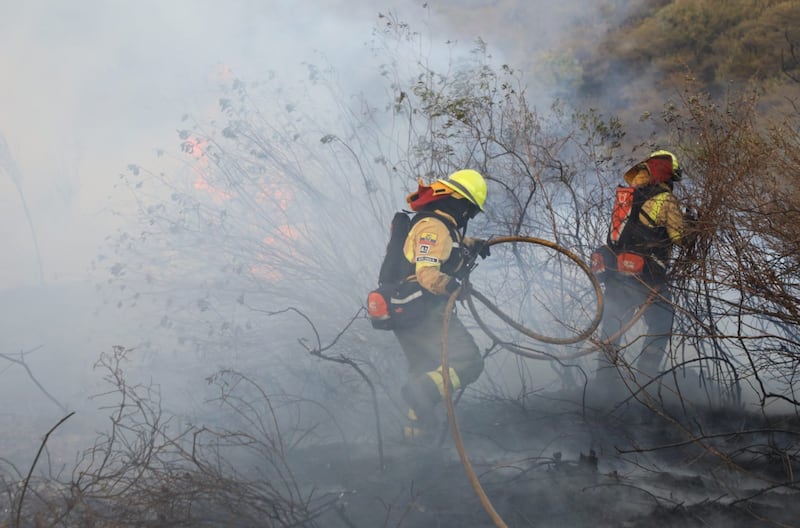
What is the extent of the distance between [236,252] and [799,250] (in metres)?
5.54

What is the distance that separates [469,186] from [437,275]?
668mm

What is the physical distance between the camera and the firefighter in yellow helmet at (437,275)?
4.14 m

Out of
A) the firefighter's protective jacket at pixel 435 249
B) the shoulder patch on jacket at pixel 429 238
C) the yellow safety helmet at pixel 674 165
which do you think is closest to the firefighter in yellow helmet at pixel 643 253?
the yellow safety helmet at pixel 674 165

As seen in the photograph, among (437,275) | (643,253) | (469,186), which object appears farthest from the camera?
(643,253)

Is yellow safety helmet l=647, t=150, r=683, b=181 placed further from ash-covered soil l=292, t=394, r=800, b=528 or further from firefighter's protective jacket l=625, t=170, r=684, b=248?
ash-covered soil l=292, t=394, r=800, b=528

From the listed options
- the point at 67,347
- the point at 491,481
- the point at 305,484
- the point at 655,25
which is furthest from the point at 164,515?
the point at 655,25

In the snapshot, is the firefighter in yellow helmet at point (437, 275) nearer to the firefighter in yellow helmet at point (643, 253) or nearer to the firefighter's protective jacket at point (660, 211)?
the firefighter in yellow helmet at point (643, 253)

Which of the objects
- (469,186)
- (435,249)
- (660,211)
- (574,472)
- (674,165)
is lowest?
(574,472)

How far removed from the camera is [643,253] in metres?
4.74

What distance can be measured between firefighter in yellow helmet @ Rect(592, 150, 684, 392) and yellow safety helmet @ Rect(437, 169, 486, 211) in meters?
1.02

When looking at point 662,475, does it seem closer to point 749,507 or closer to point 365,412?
point 749,507

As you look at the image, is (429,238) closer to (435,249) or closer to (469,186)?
(435,249)

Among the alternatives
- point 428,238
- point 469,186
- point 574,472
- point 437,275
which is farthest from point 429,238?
point 574,472

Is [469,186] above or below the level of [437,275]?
above
